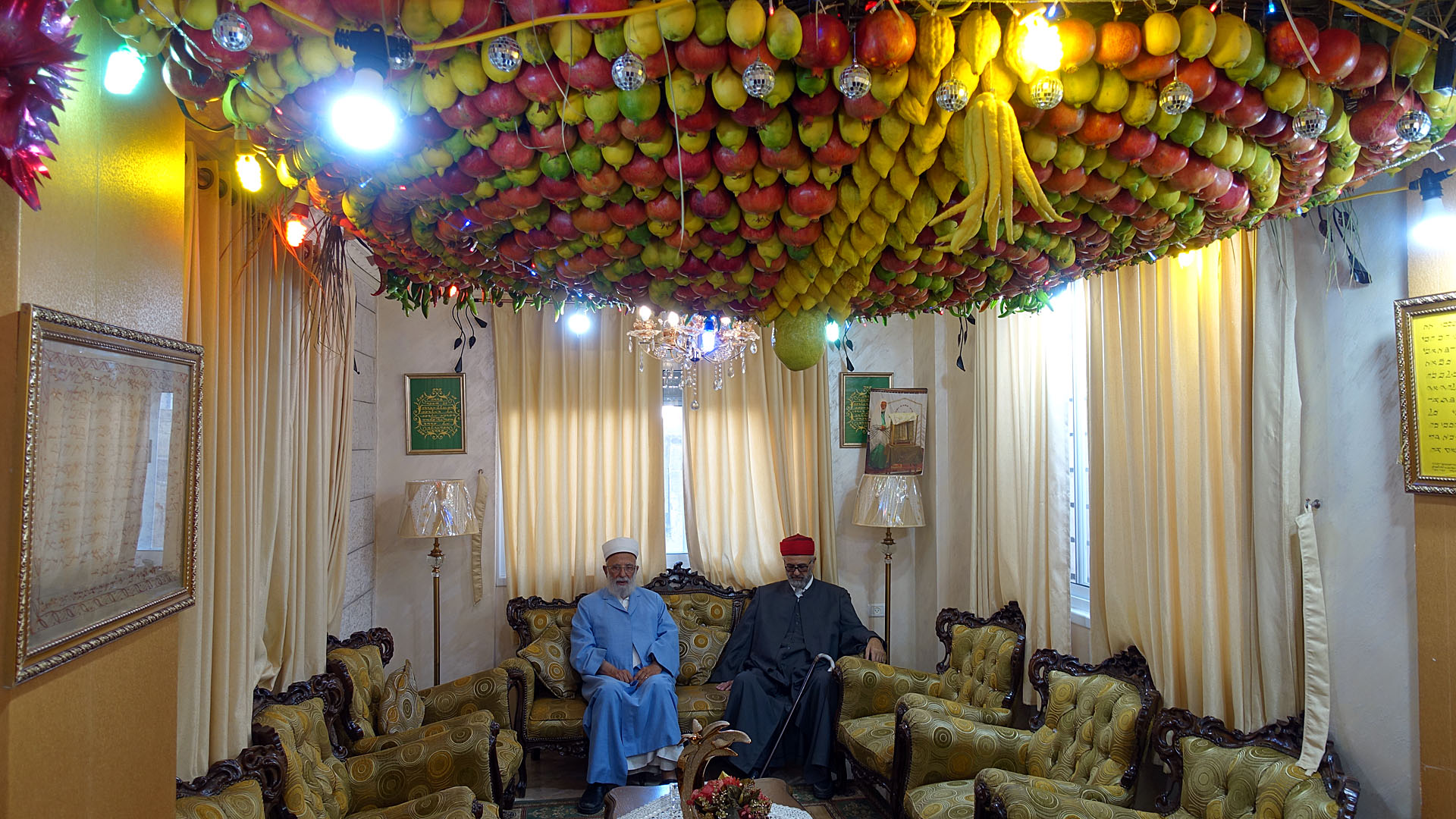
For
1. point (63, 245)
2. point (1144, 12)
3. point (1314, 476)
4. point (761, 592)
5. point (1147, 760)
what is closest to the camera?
point (1144, 12)

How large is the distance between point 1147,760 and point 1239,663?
696mm

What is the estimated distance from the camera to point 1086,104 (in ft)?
4.03

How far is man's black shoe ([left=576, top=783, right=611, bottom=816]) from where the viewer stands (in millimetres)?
4191

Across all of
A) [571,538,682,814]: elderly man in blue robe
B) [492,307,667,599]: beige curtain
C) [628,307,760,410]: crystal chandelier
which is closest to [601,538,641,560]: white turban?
[571,538,682,814]: elderly man in blue robe

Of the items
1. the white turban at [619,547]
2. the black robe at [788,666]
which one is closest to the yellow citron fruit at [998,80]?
the black robe at [788,666]

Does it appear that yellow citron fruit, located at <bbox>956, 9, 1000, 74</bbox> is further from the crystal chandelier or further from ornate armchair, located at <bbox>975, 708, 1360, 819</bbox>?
the crystal chandelier

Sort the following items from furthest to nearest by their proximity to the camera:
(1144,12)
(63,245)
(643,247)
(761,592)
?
1. (761,592)
2. (643,247)
3. (63,245)
4. (1144,12)

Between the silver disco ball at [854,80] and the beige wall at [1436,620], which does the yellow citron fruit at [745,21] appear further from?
the beige wall at [1436,620]

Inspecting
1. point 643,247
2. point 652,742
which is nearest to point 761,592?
point 652,742

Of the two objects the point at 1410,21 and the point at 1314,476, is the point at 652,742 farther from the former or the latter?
the point at 1410,21

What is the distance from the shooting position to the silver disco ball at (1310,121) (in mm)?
1223

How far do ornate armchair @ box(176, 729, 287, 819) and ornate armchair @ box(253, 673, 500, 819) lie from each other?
0.04m

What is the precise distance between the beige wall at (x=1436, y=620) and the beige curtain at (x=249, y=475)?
321cm

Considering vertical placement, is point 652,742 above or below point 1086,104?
below
